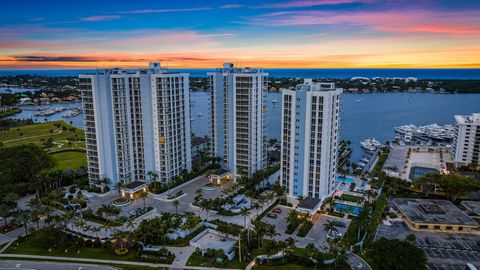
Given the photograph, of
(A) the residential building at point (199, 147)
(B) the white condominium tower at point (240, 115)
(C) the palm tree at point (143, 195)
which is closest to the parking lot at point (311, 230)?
(B) the white condominium tower at point (240, 115)

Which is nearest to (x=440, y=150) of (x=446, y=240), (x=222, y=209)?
(x=446, y=240)

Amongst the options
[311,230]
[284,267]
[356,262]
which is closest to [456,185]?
[311,230]

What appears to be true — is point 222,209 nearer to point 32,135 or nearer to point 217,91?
point 217,91

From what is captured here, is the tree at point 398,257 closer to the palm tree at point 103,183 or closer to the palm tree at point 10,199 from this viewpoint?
the palm tree at point 103,183

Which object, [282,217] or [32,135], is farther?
[32,135]

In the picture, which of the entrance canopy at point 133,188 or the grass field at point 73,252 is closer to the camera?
the grass field at point 73,252

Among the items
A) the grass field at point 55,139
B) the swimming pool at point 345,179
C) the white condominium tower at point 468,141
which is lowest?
the swimming pool at point 345,179

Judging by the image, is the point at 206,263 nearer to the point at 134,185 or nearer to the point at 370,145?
the point at 134,185
